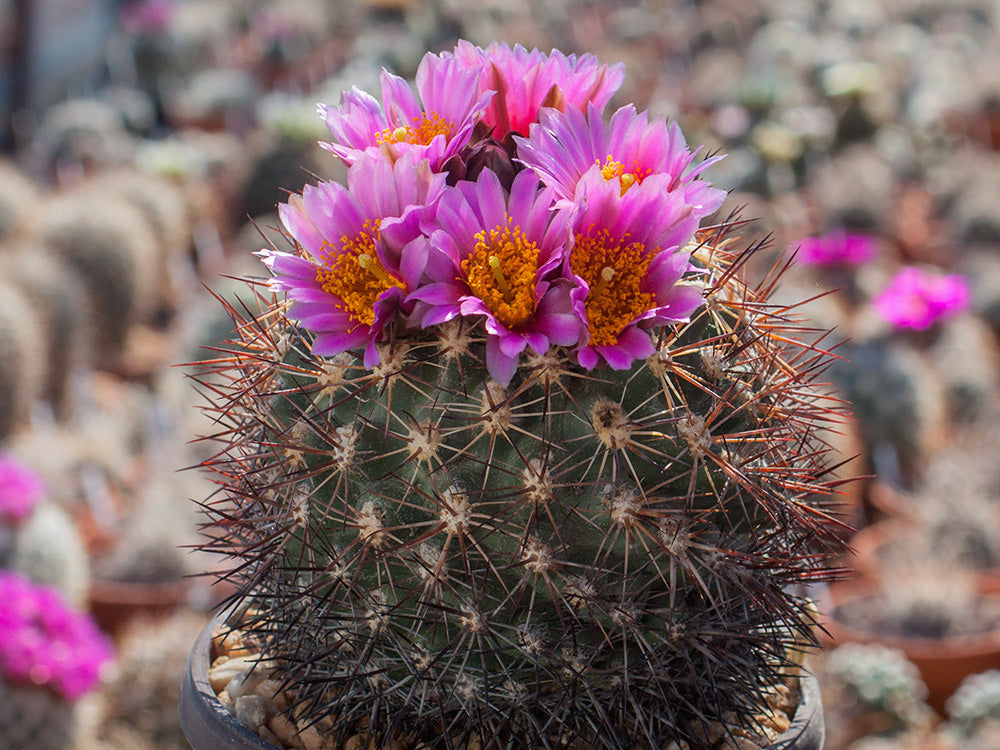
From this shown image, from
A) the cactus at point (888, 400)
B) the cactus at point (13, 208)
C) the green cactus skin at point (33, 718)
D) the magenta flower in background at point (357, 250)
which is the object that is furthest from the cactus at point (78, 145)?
the magenta flower in background at point (357, 250)

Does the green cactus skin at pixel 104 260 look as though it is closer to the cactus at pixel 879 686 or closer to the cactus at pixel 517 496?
the cactus at pixel 879 686

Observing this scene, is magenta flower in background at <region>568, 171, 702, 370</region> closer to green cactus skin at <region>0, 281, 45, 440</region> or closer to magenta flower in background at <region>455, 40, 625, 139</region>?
magenta flower in background at <region>455, 40, 625, 139</region>

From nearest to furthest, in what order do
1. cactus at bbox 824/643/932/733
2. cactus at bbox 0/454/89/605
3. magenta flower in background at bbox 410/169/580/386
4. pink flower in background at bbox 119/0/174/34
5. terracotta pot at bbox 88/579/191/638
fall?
magenta flower in background at bbox 410/169/580/386, cactus at bbox 824/643/932/733, cactus at bbox 0/454/89/605, terracotta pot at bbox 88/579/191/638, pink flower in background at bbox 119/0/174/34

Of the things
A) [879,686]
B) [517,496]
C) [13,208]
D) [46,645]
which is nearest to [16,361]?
[13,208]

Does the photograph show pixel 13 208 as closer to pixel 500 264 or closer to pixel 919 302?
pixel 919 302

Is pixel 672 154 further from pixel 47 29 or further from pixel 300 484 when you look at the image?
pixel 47 29

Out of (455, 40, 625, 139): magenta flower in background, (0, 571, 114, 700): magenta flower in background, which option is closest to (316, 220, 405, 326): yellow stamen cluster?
(455, 40, 625, 139): magenta flower in background

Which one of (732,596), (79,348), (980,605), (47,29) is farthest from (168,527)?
(47,29)
